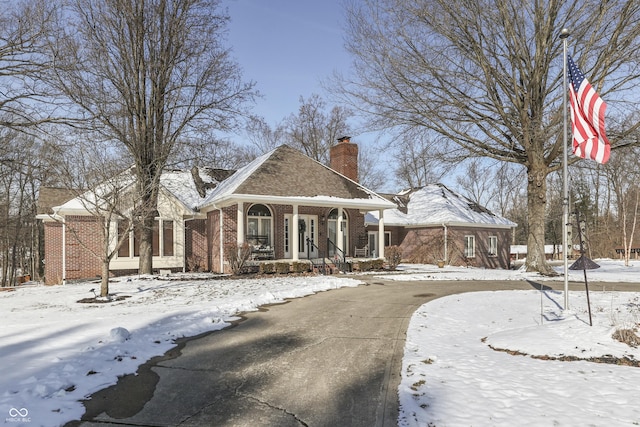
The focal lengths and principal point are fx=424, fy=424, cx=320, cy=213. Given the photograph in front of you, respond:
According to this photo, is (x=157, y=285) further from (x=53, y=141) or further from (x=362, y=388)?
(x=362, y=388)

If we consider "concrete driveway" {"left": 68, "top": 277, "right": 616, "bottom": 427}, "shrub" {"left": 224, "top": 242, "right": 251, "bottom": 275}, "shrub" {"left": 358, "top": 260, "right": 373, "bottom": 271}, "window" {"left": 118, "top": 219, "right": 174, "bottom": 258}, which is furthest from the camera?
"window" {"left": 118, "top": 219, "right": 174, "bottom": 258}

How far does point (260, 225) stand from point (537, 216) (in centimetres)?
1211

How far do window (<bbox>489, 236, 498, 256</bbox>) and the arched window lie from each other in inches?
646

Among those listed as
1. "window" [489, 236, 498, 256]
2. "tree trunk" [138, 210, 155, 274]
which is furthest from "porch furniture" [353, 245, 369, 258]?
"window" [489, 236, 498, 256]

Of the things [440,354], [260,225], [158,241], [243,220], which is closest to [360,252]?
[260,225]

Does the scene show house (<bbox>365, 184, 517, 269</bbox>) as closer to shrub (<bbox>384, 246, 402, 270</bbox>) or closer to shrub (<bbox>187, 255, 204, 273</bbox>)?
shrub (<bbox>384, 246, 402, 270</bbox>)

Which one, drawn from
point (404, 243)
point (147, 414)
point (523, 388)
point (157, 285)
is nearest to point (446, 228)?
point (404, 243)

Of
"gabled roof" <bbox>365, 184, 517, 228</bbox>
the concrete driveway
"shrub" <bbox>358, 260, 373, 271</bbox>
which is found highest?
"gabled roof" <bbox>365, 184, 517, 228</bbox>

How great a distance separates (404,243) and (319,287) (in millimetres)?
16501

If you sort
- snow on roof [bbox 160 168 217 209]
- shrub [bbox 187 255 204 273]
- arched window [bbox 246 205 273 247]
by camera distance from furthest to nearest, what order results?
snow on roof [bbox 160 168 217 209] < shrub [bbox 187 255 204 273] < arched window [bbox 246 205 273 247]

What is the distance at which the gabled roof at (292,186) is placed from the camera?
17.7 metres

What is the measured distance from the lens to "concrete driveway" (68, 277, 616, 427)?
415 centimetres

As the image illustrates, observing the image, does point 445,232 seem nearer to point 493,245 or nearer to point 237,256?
point 493,245

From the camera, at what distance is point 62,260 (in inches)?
732
